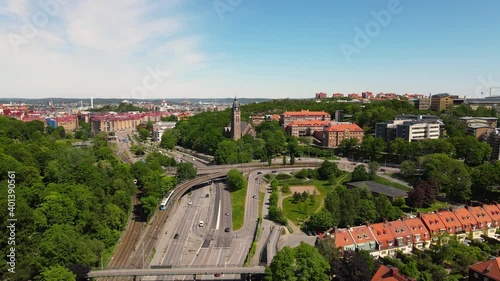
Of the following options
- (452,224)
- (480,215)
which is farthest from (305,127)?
(452,224)

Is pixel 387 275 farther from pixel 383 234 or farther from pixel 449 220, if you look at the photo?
pixel 449 220

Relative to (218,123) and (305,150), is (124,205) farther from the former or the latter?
(218,123)

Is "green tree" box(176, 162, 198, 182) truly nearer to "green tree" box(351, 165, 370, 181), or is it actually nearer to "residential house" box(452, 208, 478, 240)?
"green tree" box(351, 165, 370, 181)

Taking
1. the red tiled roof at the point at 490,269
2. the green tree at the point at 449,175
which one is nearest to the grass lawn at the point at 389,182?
the green tree at the point at 449,175

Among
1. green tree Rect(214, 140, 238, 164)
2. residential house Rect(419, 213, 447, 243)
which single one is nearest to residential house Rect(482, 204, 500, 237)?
residential house Rect(419, 213, 447, 243)

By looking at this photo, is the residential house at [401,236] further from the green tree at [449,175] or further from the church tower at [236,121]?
the church tower at [236,121]

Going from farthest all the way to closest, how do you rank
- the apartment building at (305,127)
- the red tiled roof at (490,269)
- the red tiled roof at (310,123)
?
the red tiled roof at (310,123) < the apartment building at (305,127) < the red tiled roof at (490,269)
